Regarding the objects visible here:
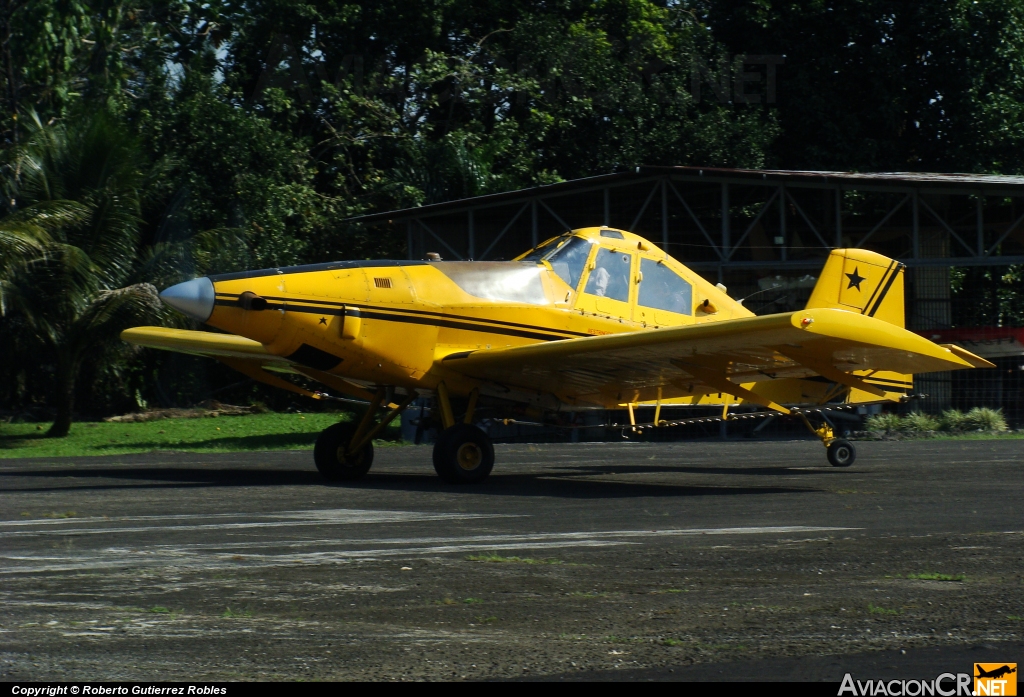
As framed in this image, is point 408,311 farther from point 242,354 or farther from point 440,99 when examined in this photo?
point 440,99

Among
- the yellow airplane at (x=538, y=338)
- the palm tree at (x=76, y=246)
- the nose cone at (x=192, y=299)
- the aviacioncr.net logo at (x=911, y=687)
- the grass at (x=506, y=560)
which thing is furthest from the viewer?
the palm tree at (x=76, y=246)

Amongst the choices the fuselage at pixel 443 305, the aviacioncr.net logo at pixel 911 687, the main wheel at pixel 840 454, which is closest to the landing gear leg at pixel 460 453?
the fuselage at pixel 443 305

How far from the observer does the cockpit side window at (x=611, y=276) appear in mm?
12508

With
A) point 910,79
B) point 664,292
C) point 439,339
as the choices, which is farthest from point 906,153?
point 439,339

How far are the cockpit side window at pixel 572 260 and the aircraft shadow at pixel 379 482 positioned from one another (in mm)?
2280

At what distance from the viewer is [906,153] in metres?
34.1

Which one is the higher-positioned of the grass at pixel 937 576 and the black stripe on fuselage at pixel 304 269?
the black stripe on fuselage at pixel 304 269

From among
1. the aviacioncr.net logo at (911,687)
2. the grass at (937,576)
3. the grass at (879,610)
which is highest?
the grass at (937,576)

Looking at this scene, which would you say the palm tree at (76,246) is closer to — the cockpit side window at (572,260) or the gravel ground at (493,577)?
the gravel ground at (493,577)

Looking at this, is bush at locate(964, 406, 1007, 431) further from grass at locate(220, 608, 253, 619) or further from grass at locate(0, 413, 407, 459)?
grass at locate(220, 608, 253, 619)

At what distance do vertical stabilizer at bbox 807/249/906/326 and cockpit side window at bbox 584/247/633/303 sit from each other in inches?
98.6

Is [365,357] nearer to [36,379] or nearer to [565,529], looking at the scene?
[565,529]

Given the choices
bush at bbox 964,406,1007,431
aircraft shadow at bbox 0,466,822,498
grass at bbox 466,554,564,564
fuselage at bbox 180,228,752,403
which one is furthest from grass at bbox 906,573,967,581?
bush at bbox 964,406,1007,431

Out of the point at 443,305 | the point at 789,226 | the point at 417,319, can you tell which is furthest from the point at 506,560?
the point at 789,226
